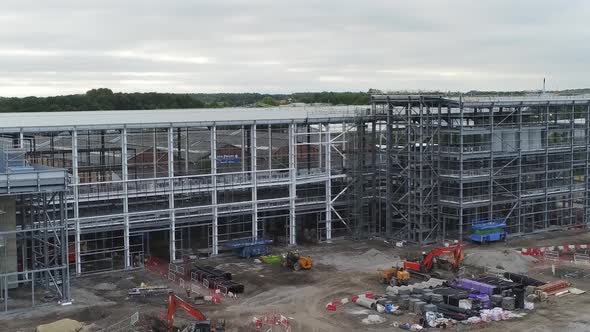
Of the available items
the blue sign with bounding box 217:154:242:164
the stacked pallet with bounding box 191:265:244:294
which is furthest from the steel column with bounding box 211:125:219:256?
the stacked pallet with bounding box 191:265:244:294

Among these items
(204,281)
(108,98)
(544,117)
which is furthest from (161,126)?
(108,98)

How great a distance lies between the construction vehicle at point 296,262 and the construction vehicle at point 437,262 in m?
5.93

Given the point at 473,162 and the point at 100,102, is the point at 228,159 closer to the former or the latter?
the point at 473,162

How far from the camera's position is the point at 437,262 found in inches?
1738

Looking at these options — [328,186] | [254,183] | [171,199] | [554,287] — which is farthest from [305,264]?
[554,287]

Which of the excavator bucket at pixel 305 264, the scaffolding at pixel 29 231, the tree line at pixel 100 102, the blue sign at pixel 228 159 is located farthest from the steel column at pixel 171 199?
the tree line at pixel 100 102

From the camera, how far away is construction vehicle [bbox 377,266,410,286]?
40.1 metres

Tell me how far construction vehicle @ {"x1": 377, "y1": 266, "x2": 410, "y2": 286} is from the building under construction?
411 inches

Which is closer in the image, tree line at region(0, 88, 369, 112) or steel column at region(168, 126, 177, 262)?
steel column at region(168, 126, 177, 262)

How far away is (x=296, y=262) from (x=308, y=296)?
6054 millimetres

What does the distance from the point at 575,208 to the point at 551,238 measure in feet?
21.2

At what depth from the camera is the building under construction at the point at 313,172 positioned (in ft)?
149

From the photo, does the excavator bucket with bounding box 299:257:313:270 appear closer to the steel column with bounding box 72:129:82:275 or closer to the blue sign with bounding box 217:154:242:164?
the blue sign with bounding box 217:154:242:164

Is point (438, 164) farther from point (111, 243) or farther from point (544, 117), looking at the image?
point (111, 243)
